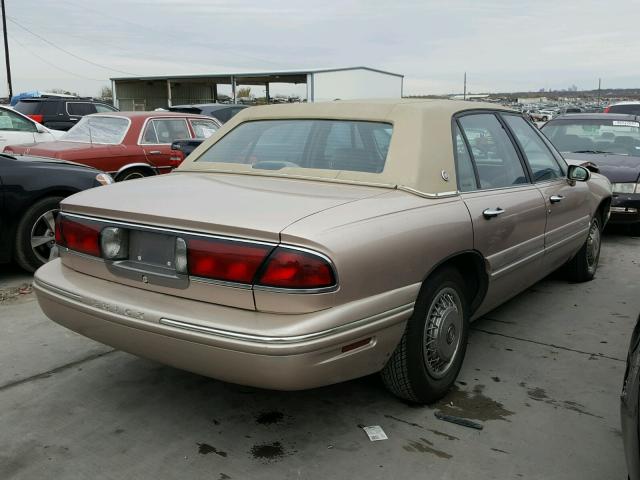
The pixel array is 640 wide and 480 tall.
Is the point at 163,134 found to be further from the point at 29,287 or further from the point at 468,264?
the point at 468,264

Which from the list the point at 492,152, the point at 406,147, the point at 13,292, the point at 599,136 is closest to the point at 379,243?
the point at 406,147

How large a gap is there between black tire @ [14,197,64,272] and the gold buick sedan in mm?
2280

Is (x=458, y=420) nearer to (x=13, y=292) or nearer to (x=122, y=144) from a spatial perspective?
(x=13, y=292)

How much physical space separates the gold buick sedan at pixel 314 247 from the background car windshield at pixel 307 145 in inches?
0.5

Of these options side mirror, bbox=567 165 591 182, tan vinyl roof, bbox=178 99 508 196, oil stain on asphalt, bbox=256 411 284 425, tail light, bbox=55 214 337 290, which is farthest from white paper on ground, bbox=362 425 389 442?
side mirror, bbox=567 165 591 182

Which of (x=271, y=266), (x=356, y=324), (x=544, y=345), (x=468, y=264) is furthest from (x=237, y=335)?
(x=544, y=345)

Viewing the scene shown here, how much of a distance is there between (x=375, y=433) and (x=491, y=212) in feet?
4.48

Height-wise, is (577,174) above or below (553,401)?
above

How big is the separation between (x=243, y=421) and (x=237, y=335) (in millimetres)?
853

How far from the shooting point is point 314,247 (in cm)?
233

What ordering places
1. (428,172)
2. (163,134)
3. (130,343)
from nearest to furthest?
1. (130,343)
2. (428,172)
3. (163,134)

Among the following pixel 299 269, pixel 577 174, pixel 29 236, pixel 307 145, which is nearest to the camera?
pixel 299 269

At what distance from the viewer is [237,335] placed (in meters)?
2.33

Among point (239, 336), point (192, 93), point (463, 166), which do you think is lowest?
point (239, 336)
